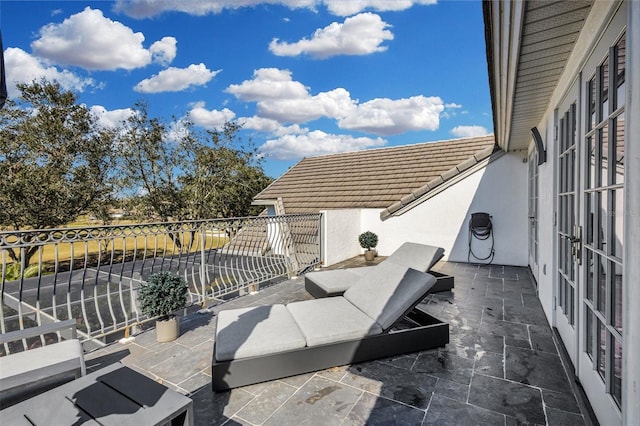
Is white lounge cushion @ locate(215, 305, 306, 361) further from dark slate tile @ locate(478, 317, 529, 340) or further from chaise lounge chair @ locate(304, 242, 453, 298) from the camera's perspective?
dark slate tile @ locate(478, 317, 529, 340)

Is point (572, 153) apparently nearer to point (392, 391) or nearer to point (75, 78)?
point (392, 391)

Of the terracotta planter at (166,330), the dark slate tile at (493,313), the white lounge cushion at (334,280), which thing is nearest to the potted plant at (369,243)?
the white lounge cushion at (334,280)

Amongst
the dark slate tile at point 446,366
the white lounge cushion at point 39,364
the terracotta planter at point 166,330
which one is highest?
the white lounge cushion at point 39,364

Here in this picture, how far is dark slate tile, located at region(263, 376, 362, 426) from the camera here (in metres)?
2.28

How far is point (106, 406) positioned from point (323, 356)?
175cm

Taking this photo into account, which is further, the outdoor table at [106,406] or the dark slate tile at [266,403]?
the dark slate tile at [266,403]

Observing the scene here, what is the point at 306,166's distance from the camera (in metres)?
14.5

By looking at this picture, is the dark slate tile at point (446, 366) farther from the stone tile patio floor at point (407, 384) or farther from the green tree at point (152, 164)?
the green tree at point (152, 164)

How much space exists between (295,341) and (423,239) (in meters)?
7.22

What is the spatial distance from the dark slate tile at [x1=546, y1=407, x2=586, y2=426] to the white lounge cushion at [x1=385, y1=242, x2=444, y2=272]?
2.59 metres

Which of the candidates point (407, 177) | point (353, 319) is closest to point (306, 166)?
point (407, 177)

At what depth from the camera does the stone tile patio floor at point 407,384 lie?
2.31 m

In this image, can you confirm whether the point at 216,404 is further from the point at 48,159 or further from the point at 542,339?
the point at 48,159

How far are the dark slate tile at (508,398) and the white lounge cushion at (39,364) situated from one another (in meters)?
3.11
